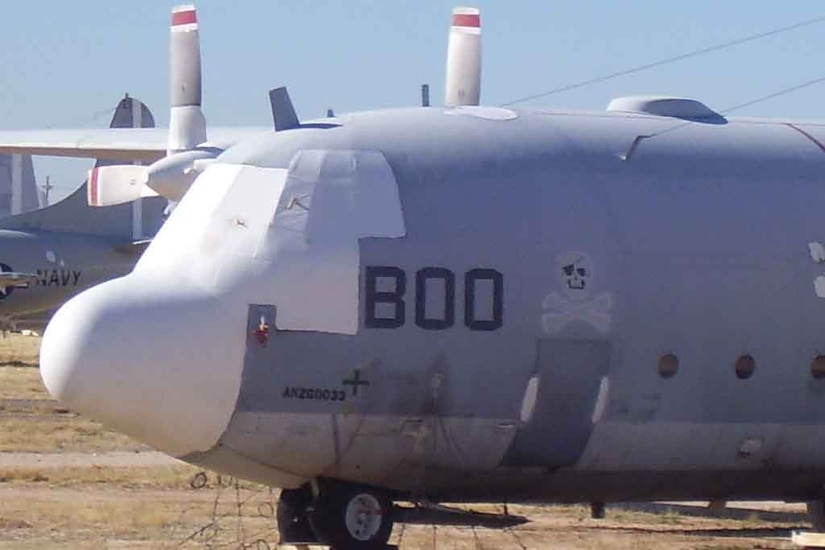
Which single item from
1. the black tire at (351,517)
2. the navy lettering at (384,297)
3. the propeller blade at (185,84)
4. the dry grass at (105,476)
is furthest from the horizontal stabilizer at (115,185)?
the navy lettering at (384,297)

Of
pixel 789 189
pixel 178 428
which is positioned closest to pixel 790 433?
pixel 789 189

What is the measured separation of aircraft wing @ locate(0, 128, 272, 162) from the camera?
2439cm

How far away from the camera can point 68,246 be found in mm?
47750

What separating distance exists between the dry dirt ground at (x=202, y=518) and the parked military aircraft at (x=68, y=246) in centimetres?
2328

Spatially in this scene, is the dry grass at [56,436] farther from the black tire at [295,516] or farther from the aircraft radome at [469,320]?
the aircraft radome at [469,320]

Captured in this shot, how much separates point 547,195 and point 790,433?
2.25m

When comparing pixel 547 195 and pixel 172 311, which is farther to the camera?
pixel 547 195

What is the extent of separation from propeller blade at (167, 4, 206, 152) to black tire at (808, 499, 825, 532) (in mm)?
9487

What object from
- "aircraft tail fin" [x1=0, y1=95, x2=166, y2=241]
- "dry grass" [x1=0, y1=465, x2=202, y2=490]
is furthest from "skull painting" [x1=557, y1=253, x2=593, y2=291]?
"aircraft tail fin" [x1=0, y1=95, x2=166, y2=241]

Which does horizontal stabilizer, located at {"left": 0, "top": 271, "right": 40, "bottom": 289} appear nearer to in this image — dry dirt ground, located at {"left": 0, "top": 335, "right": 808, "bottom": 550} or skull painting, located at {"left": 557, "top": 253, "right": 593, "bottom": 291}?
dry dirt ground, located at {"left": 0, "top": 335, "right": 808, "bottom": 550}

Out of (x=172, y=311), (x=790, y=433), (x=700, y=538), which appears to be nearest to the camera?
(x=172, y=311)

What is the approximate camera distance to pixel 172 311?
1023cm

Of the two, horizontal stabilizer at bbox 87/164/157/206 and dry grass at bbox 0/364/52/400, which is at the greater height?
horizontal stabilizer at bbox 87/164/157/206

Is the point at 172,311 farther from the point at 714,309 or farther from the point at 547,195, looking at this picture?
the point at 714,309
